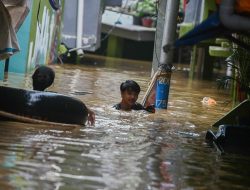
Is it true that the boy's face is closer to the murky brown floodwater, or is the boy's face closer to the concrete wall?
the murky brown floodwater

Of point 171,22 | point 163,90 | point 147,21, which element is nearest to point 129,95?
point 163,90

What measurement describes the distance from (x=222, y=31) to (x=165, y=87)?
500 centimetres

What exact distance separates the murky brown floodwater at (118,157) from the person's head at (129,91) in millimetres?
423

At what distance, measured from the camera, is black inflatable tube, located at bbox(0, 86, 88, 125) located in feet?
21.1

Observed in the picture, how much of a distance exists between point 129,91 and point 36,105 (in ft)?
6.95

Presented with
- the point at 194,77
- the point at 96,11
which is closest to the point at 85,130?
the point at 194,77

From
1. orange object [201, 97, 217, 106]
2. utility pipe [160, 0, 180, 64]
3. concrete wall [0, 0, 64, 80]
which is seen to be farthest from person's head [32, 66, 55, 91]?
concrete wall [0, 0, 64, 80]

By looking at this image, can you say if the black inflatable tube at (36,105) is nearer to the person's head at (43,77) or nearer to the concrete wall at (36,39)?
the person's head at (43,77)

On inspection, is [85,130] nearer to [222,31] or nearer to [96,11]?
[222,31]

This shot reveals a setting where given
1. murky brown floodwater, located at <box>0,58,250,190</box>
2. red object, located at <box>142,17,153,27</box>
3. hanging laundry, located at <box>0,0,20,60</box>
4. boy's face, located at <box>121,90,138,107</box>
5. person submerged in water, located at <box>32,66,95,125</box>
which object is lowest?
murky brown floodwater, located at <box>0,58,250,190</box>

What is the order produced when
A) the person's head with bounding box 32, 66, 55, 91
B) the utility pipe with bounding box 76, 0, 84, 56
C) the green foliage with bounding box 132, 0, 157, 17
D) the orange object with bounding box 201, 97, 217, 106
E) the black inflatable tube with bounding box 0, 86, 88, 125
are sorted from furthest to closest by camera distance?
the green foliage with bounding box 132, 0, 157, 17, the utility pipe with bounding box 76, 0, 84, 56, the orange object with bounding box 201, 97, 217, 106, the person's head with bounding box 32, 66, 55, 91, the black inflatable tube with bounding box 0, 86, 88, 125

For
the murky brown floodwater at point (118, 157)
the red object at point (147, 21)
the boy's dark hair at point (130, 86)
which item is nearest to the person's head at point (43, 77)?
the murky brown floodwater at point (118, 157)

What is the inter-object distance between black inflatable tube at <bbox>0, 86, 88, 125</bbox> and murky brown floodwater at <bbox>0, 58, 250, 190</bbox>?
0.62 feet

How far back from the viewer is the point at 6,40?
21.5 ft
